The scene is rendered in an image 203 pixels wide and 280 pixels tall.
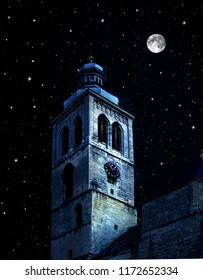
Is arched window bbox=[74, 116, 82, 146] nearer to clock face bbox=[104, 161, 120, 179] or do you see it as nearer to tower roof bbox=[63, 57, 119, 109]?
tower roof bbox=[63, 57, 119, 109]

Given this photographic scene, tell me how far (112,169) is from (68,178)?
2.67m

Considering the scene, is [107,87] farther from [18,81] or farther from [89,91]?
[18,81]

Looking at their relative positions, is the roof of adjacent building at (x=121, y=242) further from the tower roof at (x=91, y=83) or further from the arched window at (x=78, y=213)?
the tower roof at (x=91, y=83)

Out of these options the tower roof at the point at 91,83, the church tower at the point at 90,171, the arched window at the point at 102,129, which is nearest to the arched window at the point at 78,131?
the church tower at the point at 90,171

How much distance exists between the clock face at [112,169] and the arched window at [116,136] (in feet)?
4.96

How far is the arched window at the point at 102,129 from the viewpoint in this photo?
1363 inches

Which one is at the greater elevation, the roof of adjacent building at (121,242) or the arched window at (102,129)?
the arched window at (102,129)

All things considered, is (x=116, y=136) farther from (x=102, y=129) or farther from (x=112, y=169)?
(x=112, y=169)

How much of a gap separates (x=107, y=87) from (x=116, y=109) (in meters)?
1.56

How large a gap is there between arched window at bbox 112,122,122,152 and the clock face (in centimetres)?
151

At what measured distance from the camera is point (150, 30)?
1703 cm

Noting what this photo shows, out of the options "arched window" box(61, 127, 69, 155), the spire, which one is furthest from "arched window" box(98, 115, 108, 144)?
the spire

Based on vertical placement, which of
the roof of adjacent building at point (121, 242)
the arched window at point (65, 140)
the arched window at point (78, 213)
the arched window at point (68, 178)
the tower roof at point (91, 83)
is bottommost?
the roof of adjacent building at point (121, 242)
